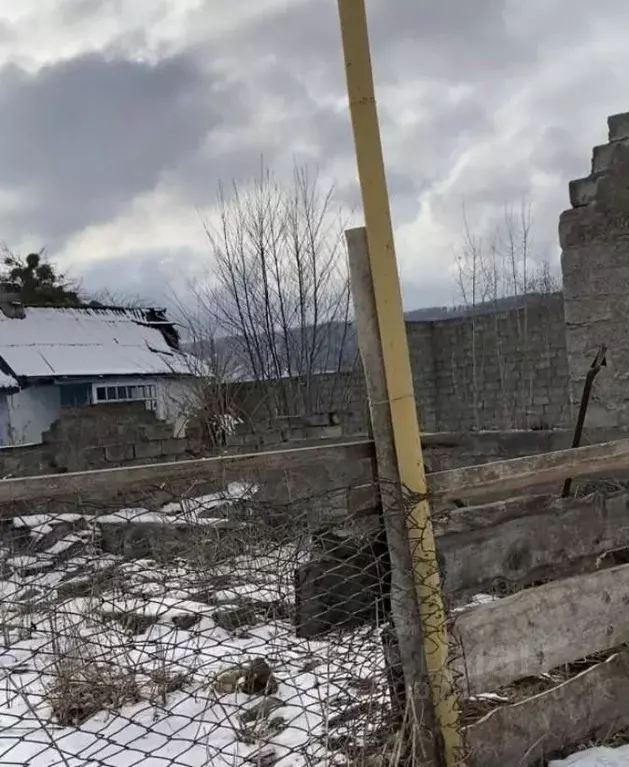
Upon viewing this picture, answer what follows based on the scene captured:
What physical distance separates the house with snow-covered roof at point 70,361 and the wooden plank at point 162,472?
18.1 metres

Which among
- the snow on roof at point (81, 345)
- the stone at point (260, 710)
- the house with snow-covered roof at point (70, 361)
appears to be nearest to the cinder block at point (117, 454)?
the stone at point (260, 710)

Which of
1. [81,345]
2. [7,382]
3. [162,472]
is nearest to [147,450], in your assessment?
[162,472]

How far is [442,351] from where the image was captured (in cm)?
1441

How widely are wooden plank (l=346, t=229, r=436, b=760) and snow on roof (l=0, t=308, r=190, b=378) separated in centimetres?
1908

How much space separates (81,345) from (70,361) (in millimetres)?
938

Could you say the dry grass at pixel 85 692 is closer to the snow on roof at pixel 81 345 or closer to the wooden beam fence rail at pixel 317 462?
the wooden beam fence rail at pixel 317 462

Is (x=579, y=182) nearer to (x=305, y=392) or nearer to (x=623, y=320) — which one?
(x=623, y=320)

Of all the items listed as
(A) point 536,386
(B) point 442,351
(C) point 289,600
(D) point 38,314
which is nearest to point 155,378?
(D) point 38,314

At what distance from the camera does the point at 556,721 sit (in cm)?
252

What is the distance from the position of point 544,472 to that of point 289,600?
0.98m

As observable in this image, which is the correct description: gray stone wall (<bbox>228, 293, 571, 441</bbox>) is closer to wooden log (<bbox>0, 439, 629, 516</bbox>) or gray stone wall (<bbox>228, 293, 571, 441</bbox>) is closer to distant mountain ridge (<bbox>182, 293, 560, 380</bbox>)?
distant mountain ridge (<bbox>182, 293, 560, 380</bbox>)

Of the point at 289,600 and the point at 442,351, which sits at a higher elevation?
the point at 442,351

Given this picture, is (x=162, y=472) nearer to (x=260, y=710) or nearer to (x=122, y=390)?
(x=260, y=710)

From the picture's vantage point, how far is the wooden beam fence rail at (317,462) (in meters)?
1.94
